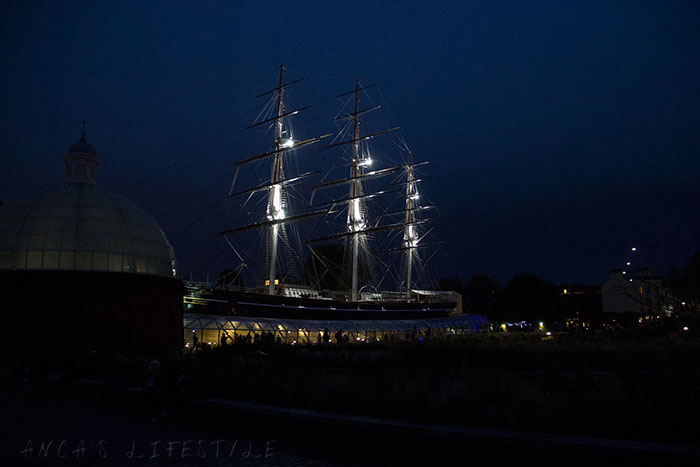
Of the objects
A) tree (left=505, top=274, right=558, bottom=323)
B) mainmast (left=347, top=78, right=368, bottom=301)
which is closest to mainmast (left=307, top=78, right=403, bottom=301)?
mainmast (left=347, top=78, right=368, bottom=301)

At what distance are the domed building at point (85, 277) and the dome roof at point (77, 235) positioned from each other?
0.14 feet

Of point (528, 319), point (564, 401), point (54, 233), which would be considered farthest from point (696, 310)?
point (528, 319)

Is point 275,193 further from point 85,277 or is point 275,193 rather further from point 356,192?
point 85,277

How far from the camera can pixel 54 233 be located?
73.5 ft

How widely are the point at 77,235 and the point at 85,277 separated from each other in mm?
2390

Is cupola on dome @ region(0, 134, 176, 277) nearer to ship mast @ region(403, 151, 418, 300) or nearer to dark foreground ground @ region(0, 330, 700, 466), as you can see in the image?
dark foreground ground @ region(0, 330, 700, 466)

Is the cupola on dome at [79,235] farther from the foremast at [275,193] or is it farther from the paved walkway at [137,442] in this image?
the foremast at [275,193]

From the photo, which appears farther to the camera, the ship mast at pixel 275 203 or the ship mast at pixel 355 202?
the ship mast at pixel 355 202

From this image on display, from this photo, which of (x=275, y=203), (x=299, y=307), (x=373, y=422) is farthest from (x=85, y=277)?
(x=275, y=203)

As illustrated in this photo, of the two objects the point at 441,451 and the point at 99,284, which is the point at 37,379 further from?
the point at 441,451

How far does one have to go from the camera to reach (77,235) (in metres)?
22.6

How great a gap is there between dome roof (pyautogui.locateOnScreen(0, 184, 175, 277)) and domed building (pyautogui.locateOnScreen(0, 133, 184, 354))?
0.04 meters

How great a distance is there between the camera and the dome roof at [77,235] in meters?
22.0

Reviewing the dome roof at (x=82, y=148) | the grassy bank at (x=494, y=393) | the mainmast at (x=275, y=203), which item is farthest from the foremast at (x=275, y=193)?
the grassy bank at (x=494, y=393)
